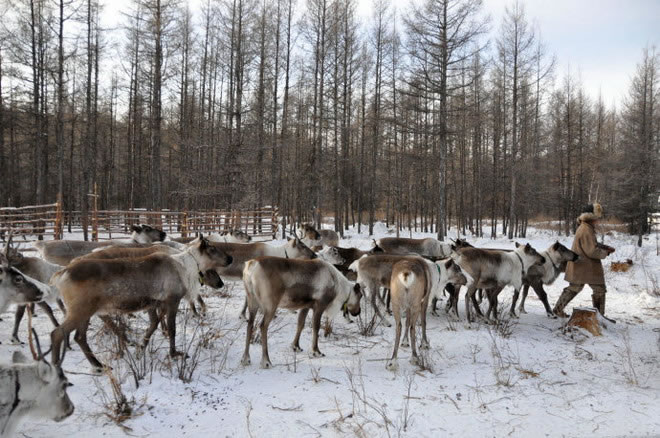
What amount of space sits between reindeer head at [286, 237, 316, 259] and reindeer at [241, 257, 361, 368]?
112 inches

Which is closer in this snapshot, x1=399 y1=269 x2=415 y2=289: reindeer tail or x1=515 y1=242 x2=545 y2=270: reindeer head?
x1=399 y1=269 x2=415 y2=289: reindeer tail

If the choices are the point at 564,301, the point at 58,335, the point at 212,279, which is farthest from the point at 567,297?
the point at 58,335

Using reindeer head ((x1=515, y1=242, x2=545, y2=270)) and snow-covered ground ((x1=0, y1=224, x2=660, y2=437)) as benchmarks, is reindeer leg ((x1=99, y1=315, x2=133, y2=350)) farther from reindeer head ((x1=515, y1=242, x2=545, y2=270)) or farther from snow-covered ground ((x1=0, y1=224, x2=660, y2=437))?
reindeer head ((x1=515, y1=242, x2=545, y2=270))

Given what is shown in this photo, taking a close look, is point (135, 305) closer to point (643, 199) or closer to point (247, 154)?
point (247, 154)

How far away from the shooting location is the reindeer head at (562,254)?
8.23m

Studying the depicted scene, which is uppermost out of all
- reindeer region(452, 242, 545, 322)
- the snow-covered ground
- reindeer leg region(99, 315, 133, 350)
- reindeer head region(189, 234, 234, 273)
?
reindeer head region(189, 234, 234, 273)

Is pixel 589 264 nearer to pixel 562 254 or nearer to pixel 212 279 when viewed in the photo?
pixel 562 254

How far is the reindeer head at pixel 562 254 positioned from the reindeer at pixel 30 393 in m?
8.69

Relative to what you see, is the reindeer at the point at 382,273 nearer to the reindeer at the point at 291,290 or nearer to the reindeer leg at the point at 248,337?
the reindeer at the point at 291,290

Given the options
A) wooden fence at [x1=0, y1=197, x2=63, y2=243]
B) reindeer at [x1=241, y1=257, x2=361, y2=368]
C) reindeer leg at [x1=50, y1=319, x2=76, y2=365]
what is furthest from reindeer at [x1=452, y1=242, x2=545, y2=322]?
wooden fence at [x1=0, y1=197, x2=63, y2=243]

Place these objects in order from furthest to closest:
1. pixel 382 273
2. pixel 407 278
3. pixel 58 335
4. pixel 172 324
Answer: pixel 382 273
pixel 407 278
pixel 172 324
pixel 58 335

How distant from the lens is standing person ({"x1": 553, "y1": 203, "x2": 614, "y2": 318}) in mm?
7785

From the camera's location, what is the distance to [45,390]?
2924mm

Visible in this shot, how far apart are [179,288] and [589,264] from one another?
24.8ft
